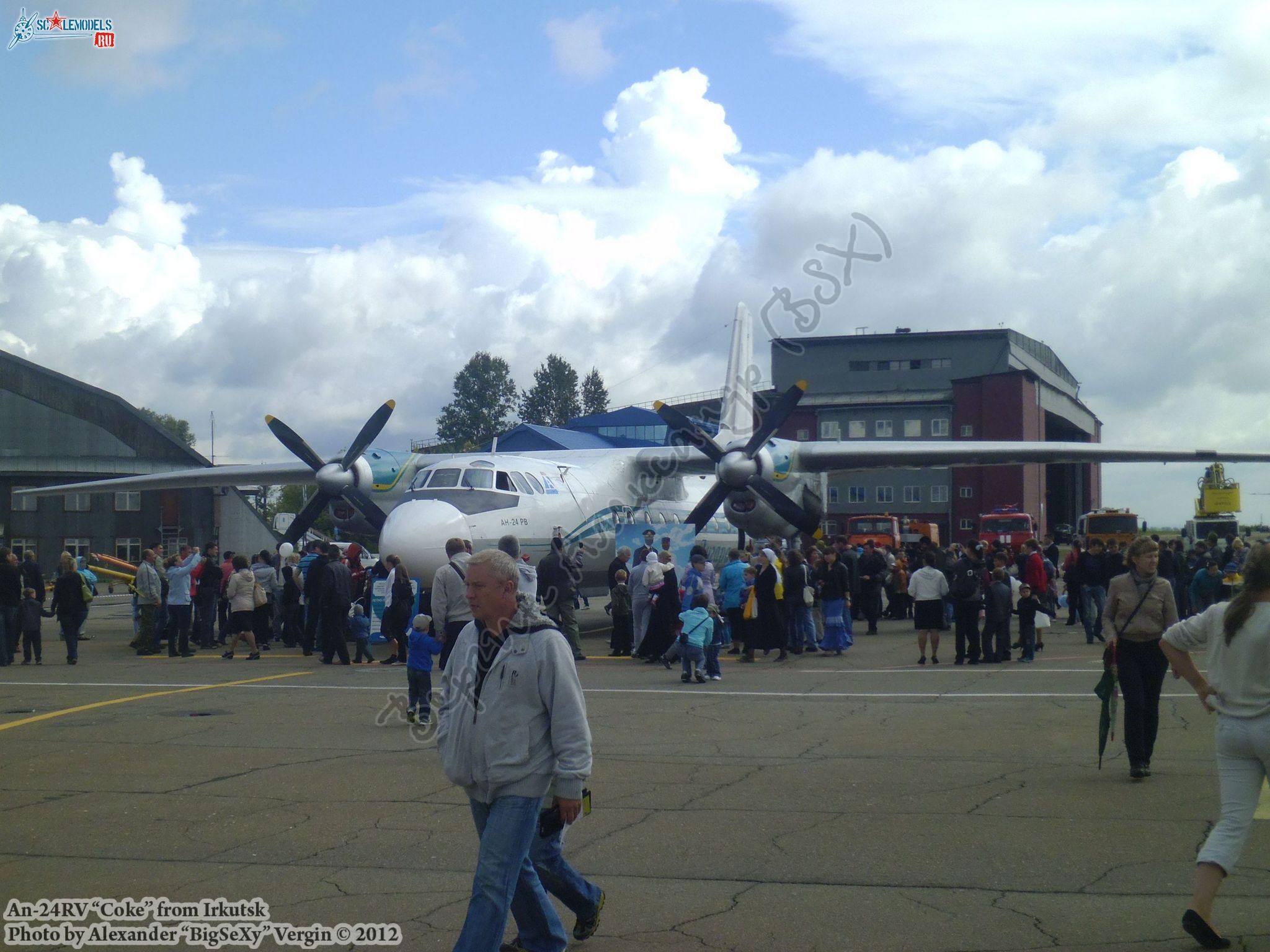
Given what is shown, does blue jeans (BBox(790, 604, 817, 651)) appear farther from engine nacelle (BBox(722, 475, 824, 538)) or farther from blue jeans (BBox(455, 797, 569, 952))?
blue jeans (BBox(455, 797, 569, 952))

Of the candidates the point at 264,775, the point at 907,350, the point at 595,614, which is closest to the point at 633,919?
the point at 264,775

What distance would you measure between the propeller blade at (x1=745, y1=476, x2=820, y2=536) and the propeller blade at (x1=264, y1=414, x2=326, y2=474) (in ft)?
30.3

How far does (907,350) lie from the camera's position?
202 ft

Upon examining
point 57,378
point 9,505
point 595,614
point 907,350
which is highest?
point 907,350

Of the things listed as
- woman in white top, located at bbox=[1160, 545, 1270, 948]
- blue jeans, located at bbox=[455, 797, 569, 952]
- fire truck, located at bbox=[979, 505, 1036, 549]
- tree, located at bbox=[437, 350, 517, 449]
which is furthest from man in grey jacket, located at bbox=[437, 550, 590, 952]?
tree, located at bbox=[437, 350, 517, 449]

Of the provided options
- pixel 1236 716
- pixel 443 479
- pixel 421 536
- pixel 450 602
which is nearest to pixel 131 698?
pixel 421 536

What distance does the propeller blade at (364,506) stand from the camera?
2328 centimetres

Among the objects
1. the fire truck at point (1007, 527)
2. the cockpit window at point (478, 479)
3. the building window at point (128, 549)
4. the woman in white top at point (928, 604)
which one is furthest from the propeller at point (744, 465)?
the building window at point (128, 549)

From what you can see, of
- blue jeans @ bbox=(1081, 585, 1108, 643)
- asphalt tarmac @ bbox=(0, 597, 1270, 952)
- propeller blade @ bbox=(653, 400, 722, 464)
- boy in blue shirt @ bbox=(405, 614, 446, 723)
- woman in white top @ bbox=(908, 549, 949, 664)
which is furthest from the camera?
propeller blade @ bbox=(653, 400, 722, 464)

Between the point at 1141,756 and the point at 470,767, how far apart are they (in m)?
5.44

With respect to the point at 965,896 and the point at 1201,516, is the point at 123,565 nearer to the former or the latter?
the point at 965,896

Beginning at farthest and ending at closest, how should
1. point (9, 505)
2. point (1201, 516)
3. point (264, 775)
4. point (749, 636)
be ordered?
1. point (1201, 516)
2. point (9, 505)
3. point (749, 636)
4. point (264, 775)

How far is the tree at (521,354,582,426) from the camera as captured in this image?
10044cm

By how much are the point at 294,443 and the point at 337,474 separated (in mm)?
1381
